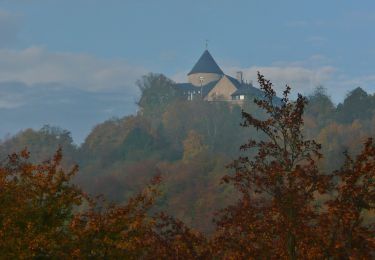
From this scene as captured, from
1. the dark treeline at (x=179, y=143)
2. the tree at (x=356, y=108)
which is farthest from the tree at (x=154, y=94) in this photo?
the tree at (x=356, y=108)

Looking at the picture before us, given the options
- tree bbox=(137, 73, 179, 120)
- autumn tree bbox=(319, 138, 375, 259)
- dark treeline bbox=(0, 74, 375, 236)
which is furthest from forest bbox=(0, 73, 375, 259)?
tree bbox=(137, 73, 179, 120)

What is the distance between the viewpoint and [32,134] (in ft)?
358

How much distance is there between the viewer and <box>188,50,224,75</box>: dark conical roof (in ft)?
429

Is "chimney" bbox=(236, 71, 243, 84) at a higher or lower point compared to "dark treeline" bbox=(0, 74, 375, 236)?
higher

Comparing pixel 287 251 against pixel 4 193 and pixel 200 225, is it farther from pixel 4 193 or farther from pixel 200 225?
pixel 200 225

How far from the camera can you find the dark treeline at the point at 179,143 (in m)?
68.1

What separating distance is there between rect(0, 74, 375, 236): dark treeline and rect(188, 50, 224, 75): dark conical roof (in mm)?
10008

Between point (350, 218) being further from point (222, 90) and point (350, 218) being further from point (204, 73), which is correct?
point (204, 73)

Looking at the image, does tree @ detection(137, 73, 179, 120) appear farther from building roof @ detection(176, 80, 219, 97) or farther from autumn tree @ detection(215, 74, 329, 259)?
autumn tree @ detection(215, 74, 329, 259)

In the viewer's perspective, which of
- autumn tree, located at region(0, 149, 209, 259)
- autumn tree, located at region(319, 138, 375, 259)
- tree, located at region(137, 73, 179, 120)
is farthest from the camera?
tree, located at region(137, 73, 179, 120)

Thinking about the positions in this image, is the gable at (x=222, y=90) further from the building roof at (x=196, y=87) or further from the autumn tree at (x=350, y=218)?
the autumn tree at (x=350, y=218)

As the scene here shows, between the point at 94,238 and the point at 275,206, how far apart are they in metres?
3.77

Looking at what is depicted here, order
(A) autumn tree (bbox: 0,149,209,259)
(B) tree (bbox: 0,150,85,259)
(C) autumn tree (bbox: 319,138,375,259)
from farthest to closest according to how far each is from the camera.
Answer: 1. (A) autumn tree (bbox: 0,149,209,259)
2. (B) tree (bbox: 0,150,85,259)
3. (C) autumn tree (bbox: 319,138,375,259)

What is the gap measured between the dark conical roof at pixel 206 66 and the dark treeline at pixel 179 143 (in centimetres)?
1001
